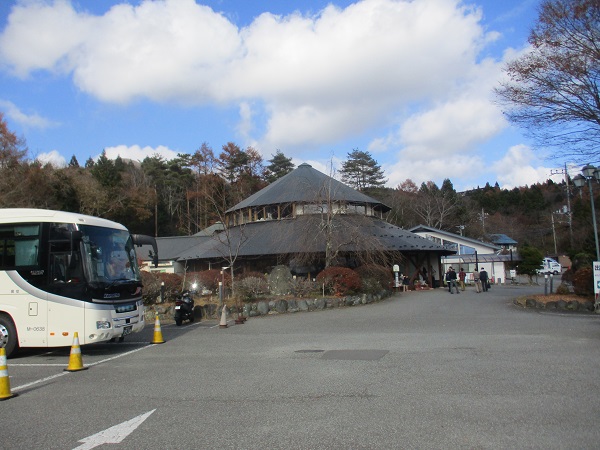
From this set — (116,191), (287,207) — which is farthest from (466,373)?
(116,191)

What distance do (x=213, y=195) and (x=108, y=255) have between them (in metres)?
41.4

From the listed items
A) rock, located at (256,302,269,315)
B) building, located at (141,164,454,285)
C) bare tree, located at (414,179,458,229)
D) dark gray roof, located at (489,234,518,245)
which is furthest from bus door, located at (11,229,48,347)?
dark gray roof, located at (489,234,518,245)

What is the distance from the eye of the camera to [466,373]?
7.90 m

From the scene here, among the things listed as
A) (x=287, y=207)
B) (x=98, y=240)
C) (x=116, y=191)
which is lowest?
(x=98, y=240)

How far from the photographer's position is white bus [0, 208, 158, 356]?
10.5 m

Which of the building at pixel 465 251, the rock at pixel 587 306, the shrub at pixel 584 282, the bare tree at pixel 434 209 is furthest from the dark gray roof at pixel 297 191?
the bare tree at pixel 434 209

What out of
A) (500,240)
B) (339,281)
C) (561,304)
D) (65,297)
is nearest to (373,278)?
(339,281)

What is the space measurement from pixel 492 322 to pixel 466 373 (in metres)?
7.93

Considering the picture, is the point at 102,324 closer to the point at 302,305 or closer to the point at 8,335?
the point at 8,335

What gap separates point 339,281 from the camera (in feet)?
74.2

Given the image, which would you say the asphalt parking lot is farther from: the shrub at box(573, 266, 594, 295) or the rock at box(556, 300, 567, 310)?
the shrub at box(573, 266, 594, 295)

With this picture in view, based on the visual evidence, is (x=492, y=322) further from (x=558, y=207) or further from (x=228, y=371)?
A: (x=558, y=207)

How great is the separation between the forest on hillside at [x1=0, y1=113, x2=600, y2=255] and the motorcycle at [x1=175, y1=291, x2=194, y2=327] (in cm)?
1949

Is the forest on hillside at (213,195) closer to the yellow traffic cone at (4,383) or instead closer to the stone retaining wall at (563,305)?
the stone retaining wall at (563,305)
